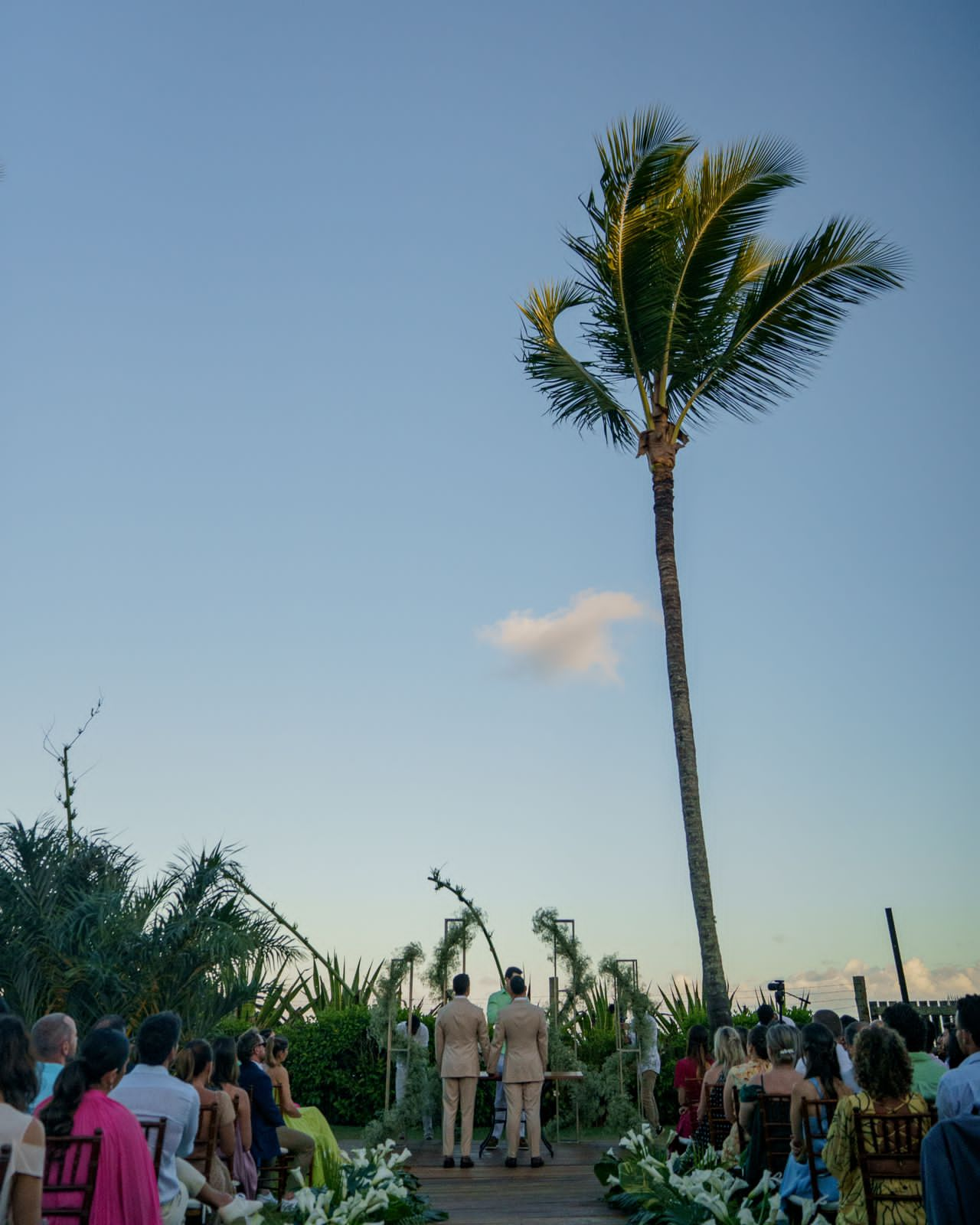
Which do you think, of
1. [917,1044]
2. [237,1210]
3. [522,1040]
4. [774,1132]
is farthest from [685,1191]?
[522,1040]

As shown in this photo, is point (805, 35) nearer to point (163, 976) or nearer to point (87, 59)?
point (87, 59)

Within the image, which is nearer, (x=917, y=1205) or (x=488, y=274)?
(x=917, y=1205)

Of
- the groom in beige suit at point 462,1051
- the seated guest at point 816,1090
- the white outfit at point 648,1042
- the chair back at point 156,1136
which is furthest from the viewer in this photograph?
the white outfit at point 648,1042

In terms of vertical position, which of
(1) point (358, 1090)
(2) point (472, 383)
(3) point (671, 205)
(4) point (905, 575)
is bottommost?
(1) point (358, 1090)

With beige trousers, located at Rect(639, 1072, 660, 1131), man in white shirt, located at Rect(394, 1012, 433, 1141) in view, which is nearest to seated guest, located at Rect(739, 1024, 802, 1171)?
man in white shirt, located at Rect(394, 1012, 433, 1141)

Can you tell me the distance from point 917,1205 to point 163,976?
23.9 ft

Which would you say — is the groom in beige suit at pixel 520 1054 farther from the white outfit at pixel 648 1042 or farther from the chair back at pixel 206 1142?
the chair back at pixel 206 1142

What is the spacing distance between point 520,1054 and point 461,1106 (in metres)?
0.92

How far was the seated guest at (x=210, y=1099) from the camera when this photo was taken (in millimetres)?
5523

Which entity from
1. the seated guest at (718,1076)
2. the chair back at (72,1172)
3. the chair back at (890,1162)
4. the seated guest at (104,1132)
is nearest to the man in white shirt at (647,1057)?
the seated guest at (718,1076)

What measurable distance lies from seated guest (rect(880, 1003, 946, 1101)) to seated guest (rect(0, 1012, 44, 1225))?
4.04 meters

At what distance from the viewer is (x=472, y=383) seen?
67.1 ft

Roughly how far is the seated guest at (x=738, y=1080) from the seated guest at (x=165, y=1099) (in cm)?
343

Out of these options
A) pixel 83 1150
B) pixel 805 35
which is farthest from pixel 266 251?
pixel 83 1150
